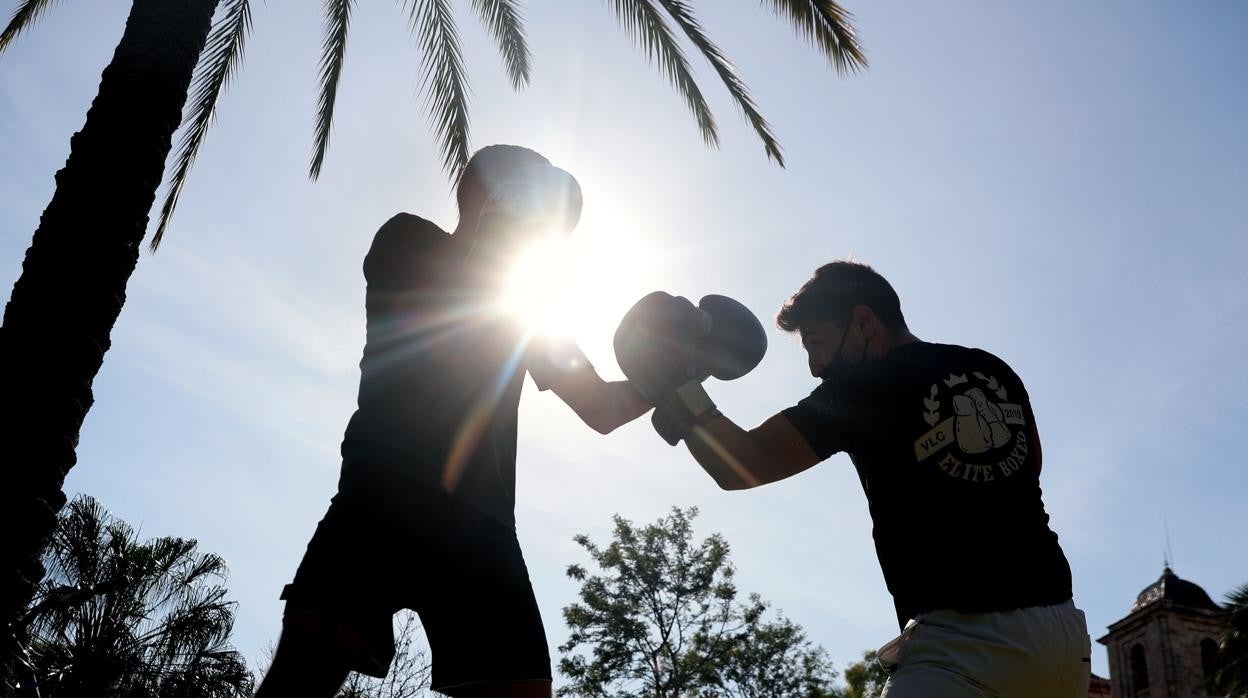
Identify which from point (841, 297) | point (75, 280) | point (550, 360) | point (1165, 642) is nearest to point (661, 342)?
point (841, 297)

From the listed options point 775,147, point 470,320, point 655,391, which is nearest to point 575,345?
point 470,320

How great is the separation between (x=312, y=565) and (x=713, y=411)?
1568 mm

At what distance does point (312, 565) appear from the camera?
1920mm

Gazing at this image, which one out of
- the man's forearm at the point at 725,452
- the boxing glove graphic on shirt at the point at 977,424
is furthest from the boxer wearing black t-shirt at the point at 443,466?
the boxing glove graphic on shirt at the point at 977,424

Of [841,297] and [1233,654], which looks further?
[1233,654]

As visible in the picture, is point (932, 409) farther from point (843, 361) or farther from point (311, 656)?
point (311, 656)

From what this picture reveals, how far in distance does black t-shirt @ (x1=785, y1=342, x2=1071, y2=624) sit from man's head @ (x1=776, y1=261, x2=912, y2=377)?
194 mm

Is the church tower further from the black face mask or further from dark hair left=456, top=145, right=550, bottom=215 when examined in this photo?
dark hair left=456, top=145, right=550, bottom=215

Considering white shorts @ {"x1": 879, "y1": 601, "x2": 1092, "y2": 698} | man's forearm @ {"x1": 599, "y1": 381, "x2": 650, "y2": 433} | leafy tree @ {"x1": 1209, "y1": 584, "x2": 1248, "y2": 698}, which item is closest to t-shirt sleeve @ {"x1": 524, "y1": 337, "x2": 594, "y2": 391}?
man's forearm @ {"x1": 599, "y1": 381, "x2": 650, "y2": 433}

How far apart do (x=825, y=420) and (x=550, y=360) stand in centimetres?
86

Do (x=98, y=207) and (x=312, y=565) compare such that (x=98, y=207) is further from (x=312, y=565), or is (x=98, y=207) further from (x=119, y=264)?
A: (x=312, y=565)

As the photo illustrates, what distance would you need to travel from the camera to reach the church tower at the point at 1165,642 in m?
34.5

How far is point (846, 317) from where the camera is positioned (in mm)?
3082

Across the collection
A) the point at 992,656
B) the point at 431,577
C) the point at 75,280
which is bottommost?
the point at 431,577
